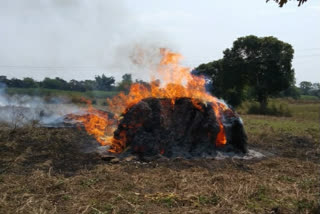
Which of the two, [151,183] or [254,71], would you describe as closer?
[151,183]

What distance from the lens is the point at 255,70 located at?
3838cm

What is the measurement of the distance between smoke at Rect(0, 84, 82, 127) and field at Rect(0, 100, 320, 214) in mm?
6061

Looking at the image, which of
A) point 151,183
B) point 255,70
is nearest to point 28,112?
point 151,183

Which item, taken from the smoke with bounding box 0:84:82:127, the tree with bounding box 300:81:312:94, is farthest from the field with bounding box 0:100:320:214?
the tree with bounding box 300:81:312:94

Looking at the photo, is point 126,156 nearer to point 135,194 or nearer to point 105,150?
point 105,150

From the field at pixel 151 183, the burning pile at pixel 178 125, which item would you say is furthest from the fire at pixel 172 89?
the field at pixel 151 183

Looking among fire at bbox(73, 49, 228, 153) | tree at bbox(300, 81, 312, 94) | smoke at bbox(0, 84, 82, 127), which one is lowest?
smoke at bbox(0, 84, 82, 127)

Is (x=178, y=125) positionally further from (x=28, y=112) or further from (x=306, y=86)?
(x=306, y=86)

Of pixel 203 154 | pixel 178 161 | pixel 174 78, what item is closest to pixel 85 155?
pixel 178 161

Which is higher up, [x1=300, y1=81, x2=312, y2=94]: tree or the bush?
[x1=300, y1=81, x2=312, y2=94]: tree

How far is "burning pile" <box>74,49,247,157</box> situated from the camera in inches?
447

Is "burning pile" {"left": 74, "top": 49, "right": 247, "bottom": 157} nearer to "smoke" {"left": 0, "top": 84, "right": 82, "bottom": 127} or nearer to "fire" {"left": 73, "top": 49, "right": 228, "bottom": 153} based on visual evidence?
"fire" {"left": 73, "top": 49, "right": 228, "bottom": 153}

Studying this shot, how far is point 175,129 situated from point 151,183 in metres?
4.57

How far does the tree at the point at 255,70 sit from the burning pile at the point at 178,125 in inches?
1046
